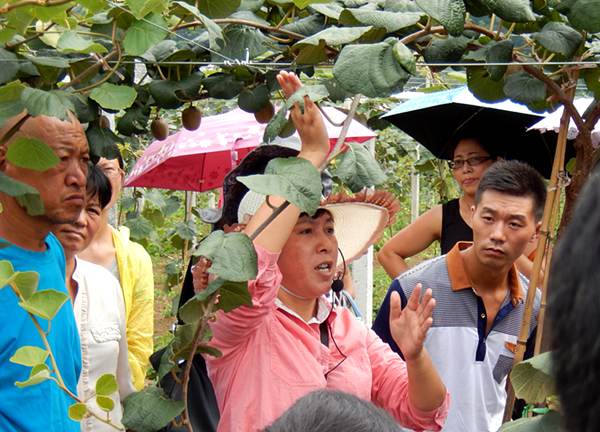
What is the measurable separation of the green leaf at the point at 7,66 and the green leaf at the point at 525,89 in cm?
89

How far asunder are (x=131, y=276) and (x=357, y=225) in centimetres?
106

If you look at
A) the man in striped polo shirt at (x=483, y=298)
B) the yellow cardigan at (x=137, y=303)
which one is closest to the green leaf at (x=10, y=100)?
the man in striped polo shirt at (x=483, y=298)

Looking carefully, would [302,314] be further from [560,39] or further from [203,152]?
[203,152]

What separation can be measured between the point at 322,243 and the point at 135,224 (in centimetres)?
291

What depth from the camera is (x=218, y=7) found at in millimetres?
1904

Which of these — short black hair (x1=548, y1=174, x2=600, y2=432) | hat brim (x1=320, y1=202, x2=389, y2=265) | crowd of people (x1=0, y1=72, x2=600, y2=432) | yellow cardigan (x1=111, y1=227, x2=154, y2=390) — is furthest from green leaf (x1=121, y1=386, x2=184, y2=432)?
yellow cardigan (x1=111, y1=227, x2=154, y2=390)

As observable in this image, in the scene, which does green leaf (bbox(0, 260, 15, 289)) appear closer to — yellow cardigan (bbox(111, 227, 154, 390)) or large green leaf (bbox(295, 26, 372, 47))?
large green leaf (bbox(295, 26, 372, 47))

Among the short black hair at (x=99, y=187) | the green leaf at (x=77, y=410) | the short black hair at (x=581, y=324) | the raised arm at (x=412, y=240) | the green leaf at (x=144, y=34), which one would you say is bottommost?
the raised arm at (x=412, y=240)

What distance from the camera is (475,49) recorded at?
190 centimetres

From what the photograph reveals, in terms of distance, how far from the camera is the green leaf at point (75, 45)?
174cm

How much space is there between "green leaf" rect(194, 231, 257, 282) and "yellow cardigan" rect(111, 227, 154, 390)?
199 cm

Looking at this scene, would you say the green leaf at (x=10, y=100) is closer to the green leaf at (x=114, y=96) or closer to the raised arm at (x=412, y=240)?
the green leaf at (x=114, y=96)

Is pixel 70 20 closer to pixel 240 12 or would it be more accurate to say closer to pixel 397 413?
pixel 240 12

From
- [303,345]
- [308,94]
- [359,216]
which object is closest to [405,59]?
[308,94]
